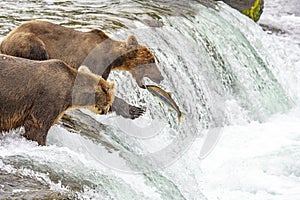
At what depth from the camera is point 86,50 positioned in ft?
19.9

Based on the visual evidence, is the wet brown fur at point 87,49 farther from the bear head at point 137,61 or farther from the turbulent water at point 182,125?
the turbulent water at point 182,125

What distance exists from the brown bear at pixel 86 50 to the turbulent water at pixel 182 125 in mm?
452

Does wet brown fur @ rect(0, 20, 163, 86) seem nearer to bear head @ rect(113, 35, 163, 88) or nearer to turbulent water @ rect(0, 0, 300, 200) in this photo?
bear head @ rect(113, 35, 163, 88)

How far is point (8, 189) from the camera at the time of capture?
3762mm

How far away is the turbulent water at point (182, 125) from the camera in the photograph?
4.36 metres

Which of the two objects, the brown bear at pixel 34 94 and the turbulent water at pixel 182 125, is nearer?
the turbulent water at pixel 182 125

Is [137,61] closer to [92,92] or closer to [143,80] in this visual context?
[143,80]

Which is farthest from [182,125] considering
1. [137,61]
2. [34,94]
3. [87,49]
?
[34,94]

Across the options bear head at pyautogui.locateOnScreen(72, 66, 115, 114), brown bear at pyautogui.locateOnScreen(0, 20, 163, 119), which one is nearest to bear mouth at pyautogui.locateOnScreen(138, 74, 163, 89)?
brown bear at pyautogui.locateOnScreen(0, 20, 163, 119)

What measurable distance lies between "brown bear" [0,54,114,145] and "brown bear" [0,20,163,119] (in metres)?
0.90

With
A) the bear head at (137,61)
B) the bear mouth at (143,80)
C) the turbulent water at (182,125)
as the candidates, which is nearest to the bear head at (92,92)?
the turbulent water at (182,125)

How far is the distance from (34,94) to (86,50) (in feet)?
5.32

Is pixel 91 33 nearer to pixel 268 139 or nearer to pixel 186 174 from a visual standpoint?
pixel 186 174

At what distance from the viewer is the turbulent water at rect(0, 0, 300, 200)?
14.3ft
